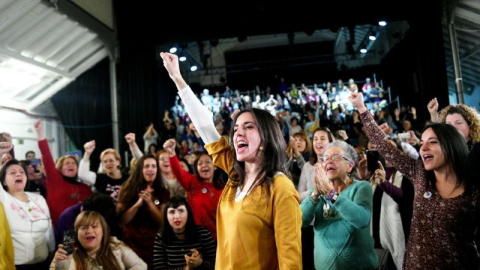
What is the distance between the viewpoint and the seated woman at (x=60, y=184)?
360cm

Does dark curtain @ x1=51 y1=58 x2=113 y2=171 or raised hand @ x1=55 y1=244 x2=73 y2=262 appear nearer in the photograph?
raised hand @ x1=55 y1=244 x2=73 y2=262

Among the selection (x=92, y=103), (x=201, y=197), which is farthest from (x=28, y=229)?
(x=92, y=103)

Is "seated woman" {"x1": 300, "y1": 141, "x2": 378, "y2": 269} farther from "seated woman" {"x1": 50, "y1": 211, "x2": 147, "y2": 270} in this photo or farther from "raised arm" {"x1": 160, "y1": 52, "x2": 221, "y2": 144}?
"seated woman" {"x1": 50, "y1": 211, "x2": 147, "y2": 270}

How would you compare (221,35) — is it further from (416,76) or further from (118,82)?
(416,76)

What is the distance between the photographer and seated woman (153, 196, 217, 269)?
9.48 ft

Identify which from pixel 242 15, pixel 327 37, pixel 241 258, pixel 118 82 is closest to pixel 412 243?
pixel 241 258

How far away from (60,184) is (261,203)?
2.87m

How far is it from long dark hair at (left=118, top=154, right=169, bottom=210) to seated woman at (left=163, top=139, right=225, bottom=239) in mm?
189

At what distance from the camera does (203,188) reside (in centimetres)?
348

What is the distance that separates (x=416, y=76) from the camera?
27.5 ft

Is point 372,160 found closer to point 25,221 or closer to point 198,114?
point 198,114

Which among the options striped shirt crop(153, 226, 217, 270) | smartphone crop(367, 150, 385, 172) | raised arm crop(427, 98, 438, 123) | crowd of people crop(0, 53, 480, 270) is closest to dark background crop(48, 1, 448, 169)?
crowd of people crop(0, 53, 480, 270)

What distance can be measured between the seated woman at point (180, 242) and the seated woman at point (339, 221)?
3.48 ft

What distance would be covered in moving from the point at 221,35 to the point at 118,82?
2.57 meters
